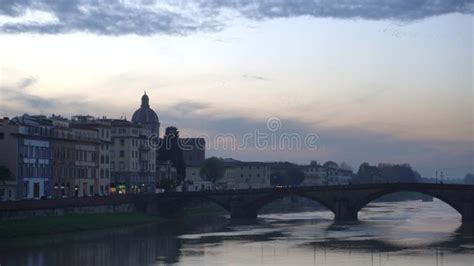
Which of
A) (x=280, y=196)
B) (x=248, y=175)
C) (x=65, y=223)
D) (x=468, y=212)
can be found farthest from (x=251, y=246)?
(x=248, y=175)

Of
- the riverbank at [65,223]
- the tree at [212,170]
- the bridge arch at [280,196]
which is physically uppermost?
the tree at [212,170]

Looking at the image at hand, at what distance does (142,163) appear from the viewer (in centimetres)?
12512

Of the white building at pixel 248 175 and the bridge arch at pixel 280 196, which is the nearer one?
the bridge arch at pixel 280 196

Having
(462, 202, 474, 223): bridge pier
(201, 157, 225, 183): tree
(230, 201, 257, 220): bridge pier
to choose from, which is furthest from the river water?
(201, 157, 225, 183): tree

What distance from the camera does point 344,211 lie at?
9956 centimetres

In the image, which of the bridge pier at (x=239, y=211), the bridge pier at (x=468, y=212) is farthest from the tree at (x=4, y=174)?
the bridge pier at (x=468, y=212)

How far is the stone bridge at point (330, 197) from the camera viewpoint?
95.1m

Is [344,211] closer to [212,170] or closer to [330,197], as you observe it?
[330,197]

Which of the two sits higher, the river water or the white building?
the white building

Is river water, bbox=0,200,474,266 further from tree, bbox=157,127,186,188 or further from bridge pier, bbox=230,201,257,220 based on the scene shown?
tree, bbox=157,127,186,188

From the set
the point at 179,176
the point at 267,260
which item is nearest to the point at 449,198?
the point at 267,260

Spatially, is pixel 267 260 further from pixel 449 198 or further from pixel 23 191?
pixel 449 198

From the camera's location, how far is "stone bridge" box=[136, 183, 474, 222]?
9506 centimetres

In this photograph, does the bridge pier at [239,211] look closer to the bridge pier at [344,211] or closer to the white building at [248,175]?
the bridge pier at [344,211]
